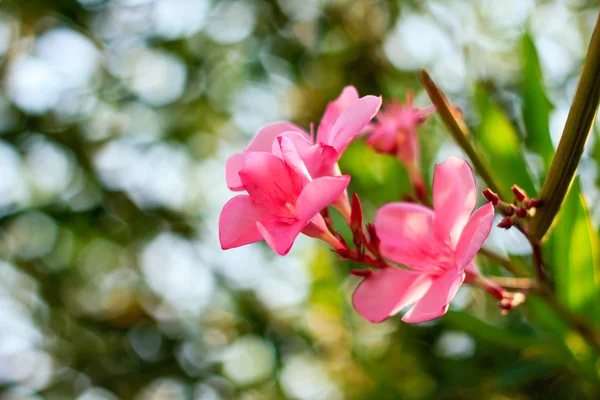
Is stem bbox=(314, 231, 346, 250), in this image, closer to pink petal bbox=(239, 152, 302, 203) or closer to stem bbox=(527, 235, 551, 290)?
pink petal bbox=(239, 152, 302, 203)

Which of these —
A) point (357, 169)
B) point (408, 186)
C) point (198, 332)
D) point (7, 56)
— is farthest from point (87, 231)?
point (408, 186)

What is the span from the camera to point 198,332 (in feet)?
5.93

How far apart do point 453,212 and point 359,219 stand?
0.09 metres

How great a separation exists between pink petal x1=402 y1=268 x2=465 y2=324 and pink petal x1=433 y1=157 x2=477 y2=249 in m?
0.04

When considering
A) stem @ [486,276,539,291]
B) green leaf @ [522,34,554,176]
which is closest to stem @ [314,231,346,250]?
stem @ [486,276,539,291]

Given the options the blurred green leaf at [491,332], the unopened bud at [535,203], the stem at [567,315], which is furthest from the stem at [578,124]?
the blurred green leaf at [491,332]

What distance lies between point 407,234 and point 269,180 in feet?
0.49

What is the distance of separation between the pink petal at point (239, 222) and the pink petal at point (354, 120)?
88 mm

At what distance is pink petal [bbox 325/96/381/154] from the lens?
17.5 inches

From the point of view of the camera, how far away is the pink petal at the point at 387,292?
1.61ft

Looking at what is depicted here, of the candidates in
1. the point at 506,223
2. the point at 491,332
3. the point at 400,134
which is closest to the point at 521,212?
the point at 506,223

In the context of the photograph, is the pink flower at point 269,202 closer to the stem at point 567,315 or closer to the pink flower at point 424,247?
the pink flower at point 424,247

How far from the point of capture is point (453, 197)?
1.67 ft

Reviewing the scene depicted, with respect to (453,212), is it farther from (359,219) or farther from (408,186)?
(408,186)
